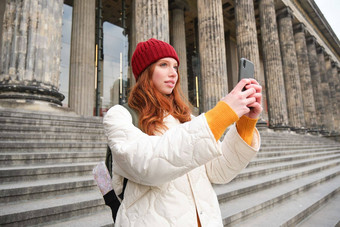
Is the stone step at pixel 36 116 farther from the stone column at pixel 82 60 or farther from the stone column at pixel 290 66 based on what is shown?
the stone column at pixel 290 66

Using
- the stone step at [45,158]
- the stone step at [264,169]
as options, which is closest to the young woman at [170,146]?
the stone step at [45,158]

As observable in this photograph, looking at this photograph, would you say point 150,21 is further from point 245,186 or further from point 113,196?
point 113,196

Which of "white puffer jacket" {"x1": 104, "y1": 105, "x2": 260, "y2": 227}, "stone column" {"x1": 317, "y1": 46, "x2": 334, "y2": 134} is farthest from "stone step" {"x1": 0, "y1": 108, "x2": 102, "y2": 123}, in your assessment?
"stone column" {"x1": 317, "y1": 46, "x2": 334, "y2": 134}

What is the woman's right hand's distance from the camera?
771 mm

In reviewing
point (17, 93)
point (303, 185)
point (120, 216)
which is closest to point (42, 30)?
point (17, 93)

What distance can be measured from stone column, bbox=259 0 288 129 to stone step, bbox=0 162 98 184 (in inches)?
559

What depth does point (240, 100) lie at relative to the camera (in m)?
0.78

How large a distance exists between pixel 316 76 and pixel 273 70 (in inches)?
455

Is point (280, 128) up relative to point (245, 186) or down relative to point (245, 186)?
up

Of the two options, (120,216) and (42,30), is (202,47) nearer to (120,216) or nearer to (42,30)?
(42,30)

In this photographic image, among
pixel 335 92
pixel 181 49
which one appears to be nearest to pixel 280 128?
pixel 181 49

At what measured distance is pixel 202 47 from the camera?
423 inches

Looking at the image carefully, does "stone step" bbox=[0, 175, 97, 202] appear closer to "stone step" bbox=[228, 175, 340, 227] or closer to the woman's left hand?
"stone step" bbox=[228, 175, 340, 227]

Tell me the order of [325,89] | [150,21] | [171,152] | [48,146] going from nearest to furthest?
[171,152] → [48,146] → [150,21] → [325,89]
